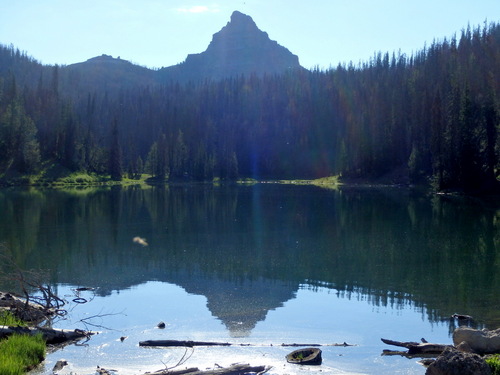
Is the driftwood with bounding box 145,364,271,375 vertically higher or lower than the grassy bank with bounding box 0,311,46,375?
lower

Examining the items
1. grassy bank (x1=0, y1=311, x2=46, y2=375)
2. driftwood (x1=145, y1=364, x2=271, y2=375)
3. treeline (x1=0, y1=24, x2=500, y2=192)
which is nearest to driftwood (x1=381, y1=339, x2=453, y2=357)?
driftwood (x1=145, y1=364, x2=271, y2=375)

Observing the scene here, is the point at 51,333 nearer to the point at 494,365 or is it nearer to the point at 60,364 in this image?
the point at 60,364

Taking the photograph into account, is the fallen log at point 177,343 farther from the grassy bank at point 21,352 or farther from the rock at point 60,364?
the grassy bank at point 21,352

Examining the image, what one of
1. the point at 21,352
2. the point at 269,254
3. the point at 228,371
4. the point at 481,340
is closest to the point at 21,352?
Answer: the point at 21,352

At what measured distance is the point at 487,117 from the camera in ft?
282

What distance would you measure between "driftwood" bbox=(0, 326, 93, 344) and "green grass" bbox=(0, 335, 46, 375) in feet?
1.33

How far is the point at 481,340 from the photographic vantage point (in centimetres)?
1462

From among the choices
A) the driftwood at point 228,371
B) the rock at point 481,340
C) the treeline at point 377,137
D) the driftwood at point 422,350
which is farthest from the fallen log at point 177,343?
the treeline at point 377,137

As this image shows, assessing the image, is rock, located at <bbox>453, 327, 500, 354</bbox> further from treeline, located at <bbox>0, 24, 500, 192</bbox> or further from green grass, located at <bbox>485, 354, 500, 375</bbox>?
treeline, located at <bbox>0, 24, 500, 192</bbox>

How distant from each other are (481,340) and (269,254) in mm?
18881

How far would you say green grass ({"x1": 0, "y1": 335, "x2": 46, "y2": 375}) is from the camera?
42.0ft

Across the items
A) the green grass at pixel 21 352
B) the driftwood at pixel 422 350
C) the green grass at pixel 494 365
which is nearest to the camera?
the green grass at pixel 494 365

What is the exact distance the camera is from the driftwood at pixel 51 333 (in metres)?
15.2

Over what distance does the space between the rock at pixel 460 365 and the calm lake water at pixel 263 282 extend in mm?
2327
